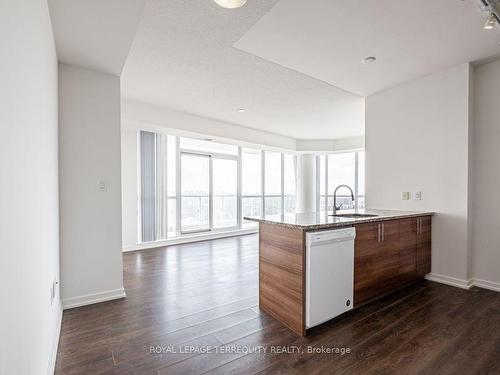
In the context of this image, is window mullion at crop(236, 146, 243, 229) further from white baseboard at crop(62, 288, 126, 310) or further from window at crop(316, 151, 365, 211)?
white baseboard at crop(62, 288, 126, 310)

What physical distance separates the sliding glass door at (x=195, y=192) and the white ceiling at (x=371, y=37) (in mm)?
3723

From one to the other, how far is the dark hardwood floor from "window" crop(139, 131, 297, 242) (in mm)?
2549

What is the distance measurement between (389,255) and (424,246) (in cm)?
86

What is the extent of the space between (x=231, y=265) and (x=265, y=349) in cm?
229

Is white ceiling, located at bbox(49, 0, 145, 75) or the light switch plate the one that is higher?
white ceiling, located at bbox(49, 0, 145, 75)

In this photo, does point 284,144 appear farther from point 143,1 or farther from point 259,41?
point 143,1

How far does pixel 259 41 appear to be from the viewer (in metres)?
2.58

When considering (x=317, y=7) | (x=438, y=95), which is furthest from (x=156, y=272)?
(x=438, y=95)

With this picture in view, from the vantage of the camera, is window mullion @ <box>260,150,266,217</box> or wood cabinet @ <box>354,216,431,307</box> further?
window mullion @ <box>260,150,266,217</box>

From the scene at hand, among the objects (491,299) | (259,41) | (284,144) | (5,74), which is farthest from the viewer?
(284,144)

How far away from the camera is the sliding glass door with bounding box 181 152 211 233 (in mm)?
6094

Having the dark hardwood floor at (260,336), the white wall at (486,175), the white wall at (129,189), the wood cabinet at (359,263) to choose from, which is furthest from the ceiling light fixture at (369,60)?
the white wall at (129,189)

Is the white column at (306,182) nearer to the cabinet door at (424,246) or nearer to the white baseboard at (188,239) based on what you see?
the white baseboard at (188,239)

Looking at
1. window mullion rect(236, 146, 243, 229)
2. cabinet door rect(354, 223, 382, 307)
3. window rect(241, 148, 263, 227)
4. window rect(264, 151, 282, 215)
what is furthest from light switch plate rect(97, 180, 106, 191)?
window rect(264, 151, 282, 215)
